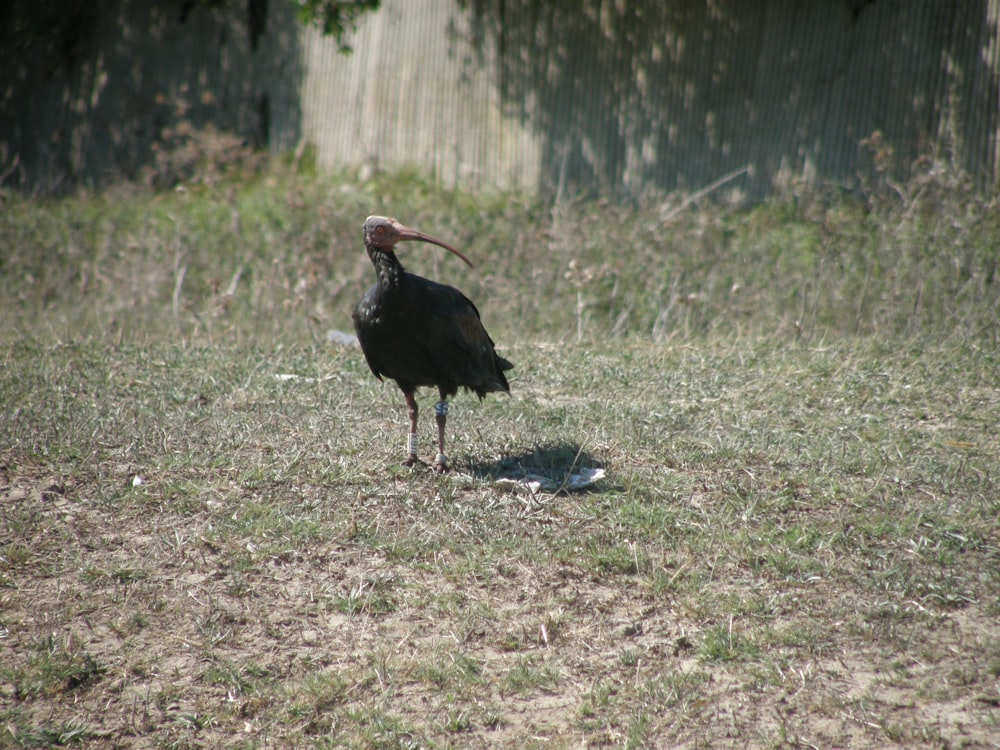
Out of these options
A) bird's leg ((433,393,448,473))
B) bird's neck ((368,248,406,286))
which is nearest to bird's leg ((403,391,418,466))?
bird's leg ((433,393,448,473))

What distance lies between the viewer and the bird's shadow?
222 inches

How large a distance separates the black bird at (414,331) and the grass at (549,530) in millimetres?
520

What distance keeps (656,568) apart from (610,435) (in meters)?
1.51

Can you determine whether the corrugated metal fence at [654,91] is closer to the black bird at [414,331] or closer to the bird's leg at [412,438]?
the black bird at [414,331]

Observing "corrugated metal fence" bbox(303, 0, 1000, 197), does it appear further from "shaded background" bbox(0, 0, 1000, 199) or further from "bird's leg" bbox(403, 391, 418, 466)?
"bird's leg" bbox(403, 391, 418, 466)

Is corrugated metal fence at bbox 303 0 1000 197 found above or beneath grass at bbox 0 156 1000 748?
above

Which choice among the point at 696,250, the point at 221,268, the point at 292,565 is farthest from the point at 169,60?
the point at 292,565

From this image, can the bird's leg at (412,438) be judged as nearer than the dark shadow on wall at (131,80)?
Yes

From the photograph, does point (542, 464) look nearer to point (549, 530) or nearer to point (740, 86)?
point (549, 530)

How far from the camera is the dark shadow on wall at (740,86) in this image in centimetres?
1109

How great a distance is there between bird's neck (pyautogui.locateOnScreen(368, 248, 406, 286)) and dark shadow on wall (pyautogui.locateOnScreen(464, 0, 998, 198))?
22.6 feet

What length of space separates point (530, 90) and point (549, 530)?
987cm

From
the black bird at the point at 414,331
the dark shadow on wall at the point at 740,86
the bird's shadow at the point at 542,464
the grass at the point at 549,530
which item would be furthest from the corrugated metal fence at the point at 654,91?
the black bird at the point at 414,331

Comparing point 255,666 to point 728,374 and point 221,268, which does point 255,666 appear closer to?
point 728,374
